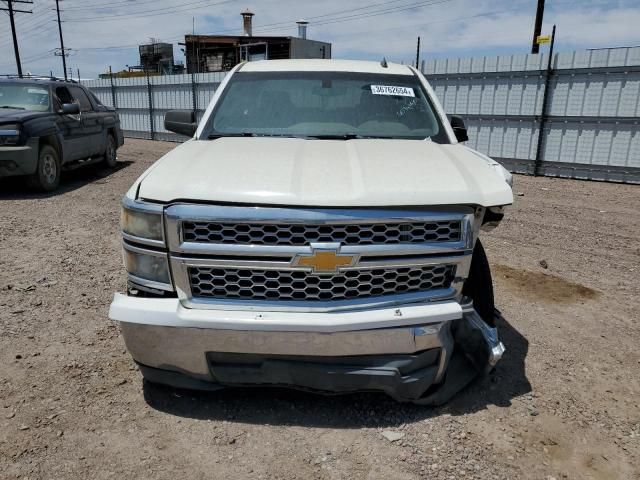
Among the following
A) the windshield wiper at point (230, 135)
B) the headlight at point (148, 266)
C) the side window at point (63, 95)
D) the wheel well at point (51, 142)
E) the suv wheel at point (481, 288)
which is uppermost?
the side window at point (63, 95)

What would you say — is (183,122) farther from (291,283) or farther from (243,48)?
(243,48)

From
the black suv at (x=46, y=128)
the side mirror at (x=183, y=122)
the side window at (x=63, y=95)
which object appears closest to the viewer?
the side mirror at (x=183, y=122)

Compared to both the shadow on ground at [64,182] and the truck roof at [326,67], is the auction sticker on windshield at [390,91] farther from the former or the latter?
the shadow on ground at [64,182]

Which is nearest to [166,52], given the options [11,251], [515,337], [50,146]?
[50,146]

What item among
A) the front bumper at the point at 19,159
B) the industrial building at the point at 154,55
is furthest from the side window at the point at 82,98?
the industrial building at the point at 154,55

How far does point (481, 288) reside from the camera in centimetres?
305

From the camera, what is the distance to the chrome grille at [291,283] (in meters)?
2.37

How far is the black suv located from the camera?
7.69 metres

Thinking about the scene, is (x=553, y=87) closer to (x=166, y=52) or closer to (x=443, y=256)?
(x=443, y=256)

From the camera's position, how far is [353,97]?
381 cm

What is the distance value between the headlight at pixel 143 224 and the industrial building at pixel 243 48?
1169 inches

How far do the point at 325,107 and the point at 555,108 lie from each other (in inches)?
355

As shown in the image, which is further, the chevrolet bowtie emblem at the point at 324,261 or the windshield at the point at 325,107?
the windshield at the point at 325,107

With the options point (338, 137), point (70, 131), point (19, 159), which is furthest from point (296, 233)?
point (70, 131)
